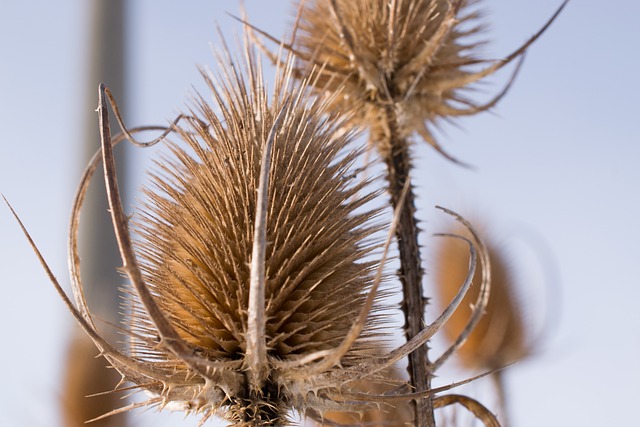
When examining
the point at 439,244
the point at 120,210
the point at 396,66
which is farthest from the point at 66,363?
the point at 120,210

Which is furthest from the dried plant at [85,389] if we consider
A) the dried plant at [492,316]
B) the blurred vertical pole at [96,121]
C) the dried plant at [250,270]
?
the blurred vertical pole at [96,121]

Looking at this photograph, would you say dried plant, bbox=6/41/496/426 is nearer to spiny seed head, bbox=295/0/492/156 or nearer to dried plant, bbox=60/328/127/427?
spiny seed head, bbox=295/0/492/156

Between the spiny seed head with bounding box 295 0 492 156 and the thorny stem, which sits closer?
the thorny stem

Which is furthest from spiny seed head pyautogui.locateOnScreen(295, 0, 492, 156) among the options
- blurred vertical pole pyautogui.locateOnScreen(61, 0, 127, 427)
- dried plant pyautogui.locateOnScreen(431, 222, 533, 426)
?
blurred vertical pole pyautogui.locateOnScreen(61, 0, 127, 427)

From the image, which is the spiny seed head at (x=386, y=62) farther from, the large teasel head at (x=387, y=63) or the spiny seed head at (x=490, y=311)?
the spiny seed head at (x=490, y=311)

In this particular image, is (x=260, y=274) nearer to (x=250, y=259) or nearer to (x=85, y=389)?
(x=250, y=259)

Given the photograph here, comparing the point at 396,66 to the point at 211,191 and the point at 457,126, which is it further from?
the point at 211,191

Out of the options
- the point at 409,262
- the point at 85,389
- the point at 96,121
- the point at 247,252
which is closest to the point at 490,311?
the point at 85,389
